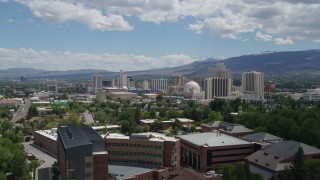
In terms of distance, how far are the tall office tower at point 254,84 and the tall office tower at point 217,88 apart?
7.41m

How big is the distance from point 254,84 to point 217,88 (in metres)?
13.9

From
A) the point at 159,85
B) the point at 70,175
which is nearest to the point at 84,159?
the point at 70,175

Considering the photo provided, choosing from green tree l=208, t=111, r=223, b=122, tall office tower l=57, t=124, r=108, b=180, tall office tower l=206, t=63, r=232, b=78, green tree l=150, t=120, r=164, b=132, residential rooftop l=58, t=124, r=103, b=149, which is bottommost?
green tree l=150, t=120, r=164, b=132

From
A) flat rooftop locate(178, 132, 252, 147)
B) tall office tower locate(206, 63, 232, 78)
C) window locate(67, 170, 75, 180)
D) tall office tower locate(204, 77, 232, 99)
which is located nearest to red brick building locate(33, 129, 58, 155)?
flat rooftop locate(178, 132, 252, 147)

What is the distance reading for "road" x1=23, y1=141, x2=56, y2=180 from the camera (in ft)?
92.0

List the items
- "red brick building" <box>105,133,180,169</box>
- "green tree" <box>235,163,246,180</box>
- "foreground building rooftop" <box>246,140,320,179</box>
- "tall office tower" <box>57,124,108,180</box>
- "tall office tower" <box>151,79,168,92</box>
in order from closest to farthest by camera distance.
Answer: "tall office tower" <box>57,124,108,180</box> < "green tree" <box>235,163,246,180</box> < "foreground building rooftop" <box>246,140,320,179</box> < "red brick building" <box>105,133,180,169</box> < "tall office tower" <box>151,79,168,92</box>

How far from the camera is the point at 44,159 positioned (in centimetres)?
3369

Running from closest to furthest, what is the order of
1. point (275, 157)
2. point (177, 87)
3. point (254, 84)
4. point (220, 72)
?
point (275, 157) < point (254, 84) < point (220, 72) < point (177, 87)

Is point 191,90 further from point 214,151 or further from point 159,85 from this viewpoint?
point 214,151

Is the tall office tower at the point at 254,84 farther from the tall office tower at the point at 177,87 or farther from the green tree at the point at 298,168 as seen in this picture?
the green tree at the point at 298,168

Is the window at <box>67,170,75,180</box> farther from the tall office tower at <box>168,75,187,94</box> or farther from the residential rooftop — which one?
the tall office tower at <box>168,75,187,94</box>

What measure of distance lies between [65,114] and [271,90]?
63.4 metres

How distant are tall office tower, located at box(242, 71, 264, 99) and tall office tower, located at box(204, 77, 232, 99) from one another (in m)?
7.41

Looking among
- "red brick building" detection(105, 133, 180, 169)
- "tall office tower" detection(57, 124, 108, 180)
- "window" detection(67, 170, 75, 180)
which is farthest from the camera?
"red brick building" detection(105, 133, 180, 169)
